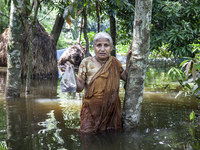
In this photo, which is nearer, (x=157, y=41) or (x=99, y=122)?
(x=99, y=122)

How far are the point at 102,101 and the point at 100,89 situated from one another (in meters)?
0.16

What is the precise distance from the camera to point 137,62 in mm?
3537

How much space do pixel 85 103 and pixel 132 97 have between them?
0.65 m

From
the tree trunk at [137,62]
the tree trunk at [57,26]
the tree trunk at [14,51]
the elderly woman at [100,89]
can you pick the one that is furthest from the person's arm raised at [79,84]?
the tree trunk at [57,26]

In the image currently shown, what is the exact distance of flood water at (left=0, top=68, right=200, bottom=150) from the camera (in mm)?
3231

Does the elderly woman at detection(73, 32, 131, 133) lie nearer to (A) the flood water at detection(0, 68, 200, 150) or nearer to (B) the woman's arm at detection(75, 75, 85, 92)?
(B) the woman's arm at detection(75, 75, 85, 92)

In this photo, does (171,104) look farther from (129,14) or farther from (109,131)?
(129,14)

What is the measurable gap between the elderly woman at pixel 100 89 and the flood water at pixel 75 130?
168 mm

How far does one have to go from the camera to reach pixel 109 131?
11.9 feet

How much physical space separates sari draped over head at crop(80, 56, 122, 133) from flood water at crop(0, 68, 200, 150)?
0.15 metres

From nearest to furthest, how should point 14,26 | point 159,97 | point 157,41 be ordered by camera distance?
point 14,26 → point 159,97 → point 157,41

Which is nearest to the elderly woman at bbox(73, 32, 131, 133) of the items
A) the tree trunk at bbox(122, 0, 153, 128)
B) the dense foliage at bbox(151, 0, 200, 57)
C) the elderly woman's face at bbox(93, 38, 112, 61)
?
the elderly woman's face at bbox(93, 38, 112, 61)

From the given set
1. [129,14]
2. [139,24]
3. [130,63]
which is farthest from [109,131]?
[129,14]

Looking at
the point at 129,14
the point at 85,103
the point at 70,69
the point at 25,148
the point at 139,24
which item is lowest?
the point at 25,148
